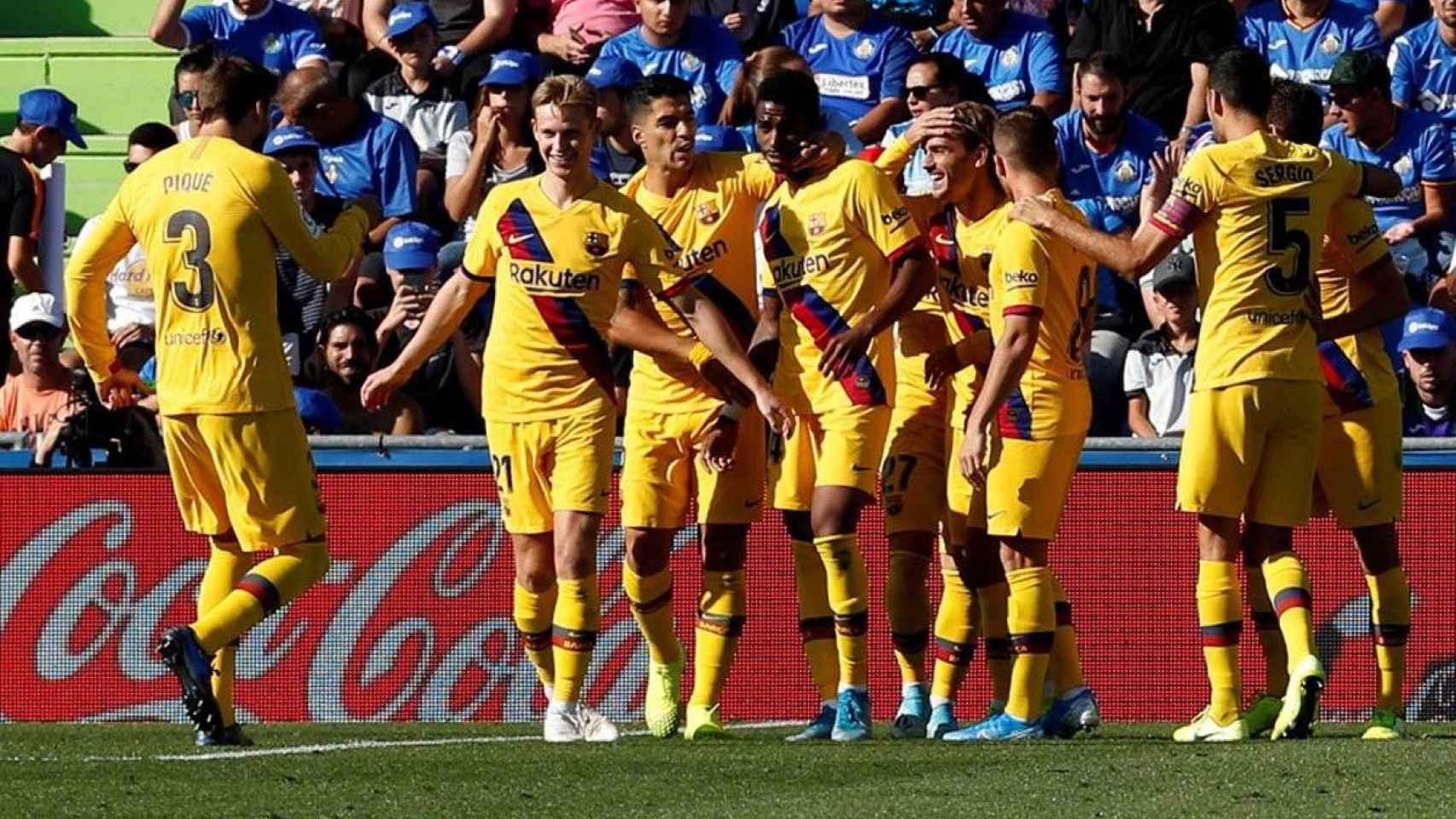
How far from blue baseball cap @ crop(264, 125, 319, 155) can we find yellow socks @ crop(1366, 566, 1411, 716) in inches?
226

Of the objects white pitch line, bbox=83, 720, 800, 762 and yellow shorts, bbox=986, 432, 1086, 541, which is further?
yellow shorts, bbox=986, 432, 1086, 541

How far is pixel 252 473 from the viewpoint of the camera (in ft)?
31.3

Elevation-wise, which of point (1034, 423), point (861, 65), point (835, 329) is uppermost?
point (861, 65)

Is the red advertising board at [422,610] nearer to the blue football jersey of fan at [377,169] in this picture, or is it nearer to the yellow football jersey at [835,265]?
the yellow football jersey at [835,265]

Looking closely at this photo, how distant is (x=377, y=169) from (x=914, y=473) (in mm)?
5696

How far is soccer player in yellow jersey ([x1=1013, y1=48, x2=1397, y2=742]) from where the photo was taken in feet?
30.4

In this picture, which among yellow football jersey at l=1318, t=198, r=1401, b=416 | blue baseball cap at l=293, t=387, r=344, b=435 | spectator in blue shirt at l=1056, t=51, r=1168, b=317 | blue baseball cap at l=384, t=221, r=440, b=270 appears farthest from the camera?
spectator in blue shirt at l=1056, t=51, r=1168, b=317

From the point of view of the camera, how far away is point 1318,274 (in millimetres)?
10062

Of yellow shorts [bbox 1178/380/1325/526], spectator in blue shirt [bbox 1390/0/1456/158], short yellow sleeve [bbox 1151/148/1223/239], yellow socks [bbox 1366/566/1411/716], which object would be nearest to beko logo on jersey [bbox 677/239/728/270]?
short yellow sleeve [bbox 1151/148/1223/239]

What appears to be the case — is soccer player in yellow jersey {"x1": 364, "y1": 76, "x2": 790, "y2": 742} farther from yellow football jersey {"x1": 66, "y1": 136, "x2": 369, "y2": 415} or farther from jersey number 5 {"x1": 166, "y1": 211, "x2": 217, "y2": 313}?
jersey number 5 {"x1": 166, "y1": 211, "x2": 217, "y2": 313}

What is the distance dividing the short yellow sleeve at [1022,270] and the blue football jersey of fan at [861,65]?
215 inches

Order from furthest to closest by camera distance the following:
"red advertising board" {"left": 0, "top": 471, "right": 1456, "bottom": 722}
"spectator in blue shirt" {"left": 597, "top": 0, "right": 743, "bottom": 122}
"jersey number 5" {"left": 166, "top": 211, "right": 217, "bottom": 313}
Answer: "spectator in blue shirt" {"left": 597, "top": 0, "right": 743, "bottom": 122} < "red advertising board" {"left": 0, "top": 471, "right": 1456, "bottom": 722} < "jersey number 5" {"left": 166, "top": 211, "right": 217, "bottom": 313}

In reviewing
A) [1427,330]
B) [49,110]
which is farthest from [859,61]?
[49,110]

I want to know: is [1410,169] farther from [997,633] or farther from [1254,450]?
[1254,450]
